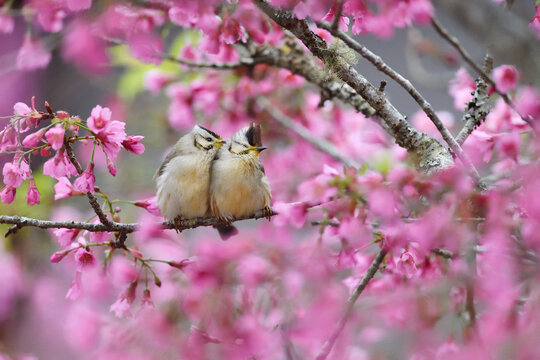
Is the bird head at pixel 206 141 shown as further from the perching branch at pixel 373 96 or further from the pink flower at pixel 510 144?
the pink flower at pixel 510 144

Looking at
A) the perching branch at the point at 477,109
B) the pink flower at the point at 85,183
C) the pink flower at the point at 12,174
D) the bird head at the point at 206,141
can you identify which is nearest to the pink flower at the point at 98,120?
the pink flower at the point at 85,183

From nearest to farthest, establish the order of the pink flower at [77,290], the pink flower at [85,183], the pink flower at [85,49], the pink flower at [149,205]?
1. the pink flower at [85,49]
2. the pink flower at [85,183]
3. the pink flower at [77,290]
4. the pink flower at [149,205]

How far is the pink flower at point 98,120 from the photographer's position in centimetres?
146

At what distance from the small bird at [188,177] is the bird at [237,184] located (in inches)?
1.2

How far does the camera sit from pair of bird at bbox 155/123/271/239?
82.1 inches

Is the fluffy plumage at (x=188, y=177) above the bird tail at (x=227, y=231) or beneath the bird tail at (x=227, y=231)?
above

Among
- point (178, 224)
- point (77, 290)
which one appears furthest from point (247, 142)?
point (77, 290)

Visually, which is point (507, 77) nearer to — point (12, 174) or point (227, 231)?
point (227, 231)

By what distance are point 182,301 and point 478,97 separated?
3.32 feet

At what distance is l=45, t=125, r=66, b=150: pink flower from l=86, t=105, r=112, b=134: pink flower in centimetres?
9

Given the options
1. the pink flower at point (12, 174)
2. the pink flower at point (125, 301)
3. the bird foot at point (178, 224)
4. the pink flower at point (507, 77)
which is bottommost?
the pink flower at point (125, 301)

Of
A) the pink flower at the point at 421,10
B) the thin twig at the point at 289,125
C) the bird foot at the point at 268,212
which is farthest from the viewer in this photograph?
the thin twig at the point at 289,125

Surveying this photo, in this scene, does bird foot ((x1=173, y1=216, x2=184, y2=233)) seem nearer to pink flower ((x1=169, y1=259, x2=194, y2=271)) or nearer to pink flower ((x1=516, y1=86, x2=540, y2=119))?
pink flower ((x1=169, y1=259, x2=194, y2=271))

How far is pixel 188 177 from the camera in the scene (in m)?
2.17
